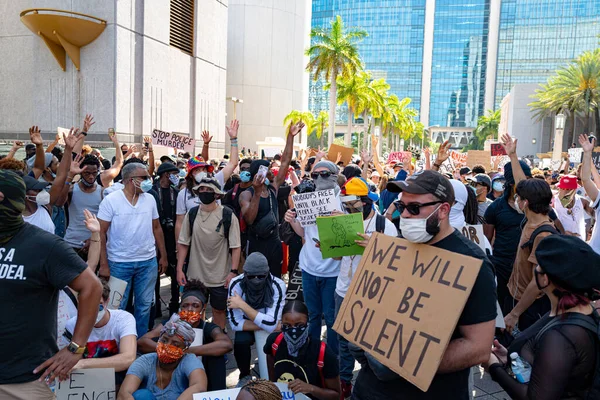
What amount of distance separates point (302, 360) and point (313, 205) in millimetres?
1415

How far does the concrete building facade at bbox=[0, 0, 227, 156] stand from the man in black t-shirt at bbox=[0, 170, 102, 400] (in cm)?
1646

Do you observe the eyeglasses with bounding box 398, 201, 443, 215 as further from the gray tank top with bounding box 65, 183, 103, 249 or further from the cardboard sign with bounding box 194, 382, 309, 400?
the gray tank top with bounding box 65, 183, 103, 249

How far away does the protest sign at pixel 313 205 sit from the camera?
460 centimetres

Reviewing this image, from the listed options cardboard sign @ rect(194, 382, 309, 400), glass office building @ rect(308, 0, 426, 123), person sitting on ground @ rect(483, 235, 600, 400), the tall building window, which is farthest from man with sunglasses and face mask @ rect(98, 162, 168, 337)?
glass office building @ rect(308, 0, 426, 123)

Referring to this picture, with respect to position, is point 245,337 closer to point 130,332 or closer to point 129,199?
point 130,332

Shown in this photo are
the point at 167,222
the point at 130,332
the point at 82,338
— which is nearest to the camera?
the point at 82,338

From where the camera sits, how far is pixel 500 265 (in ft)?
16.8

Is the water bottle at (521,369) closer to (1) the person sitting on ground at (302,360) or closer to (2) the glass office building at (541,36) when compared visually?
(1) the person sitting on ground at (302,360)

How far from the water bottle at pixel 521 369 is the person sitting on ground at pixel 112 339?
2946 millimetres

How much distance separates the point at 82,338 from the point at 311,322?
2.58 meters

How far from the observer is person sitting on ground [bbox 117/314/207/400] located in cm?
383

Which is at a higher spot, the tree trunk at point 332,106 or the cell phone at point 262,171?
the tree trunk at point 332,106

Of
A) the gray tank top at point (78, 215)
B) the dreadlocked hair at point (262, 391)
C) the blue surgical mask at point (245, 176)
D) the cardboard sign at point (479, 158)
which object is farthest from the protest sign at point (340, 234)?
the cardboard sign at point (479, 158)

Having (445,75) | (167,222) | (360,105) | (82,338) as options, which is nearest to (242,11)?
(360,105)
